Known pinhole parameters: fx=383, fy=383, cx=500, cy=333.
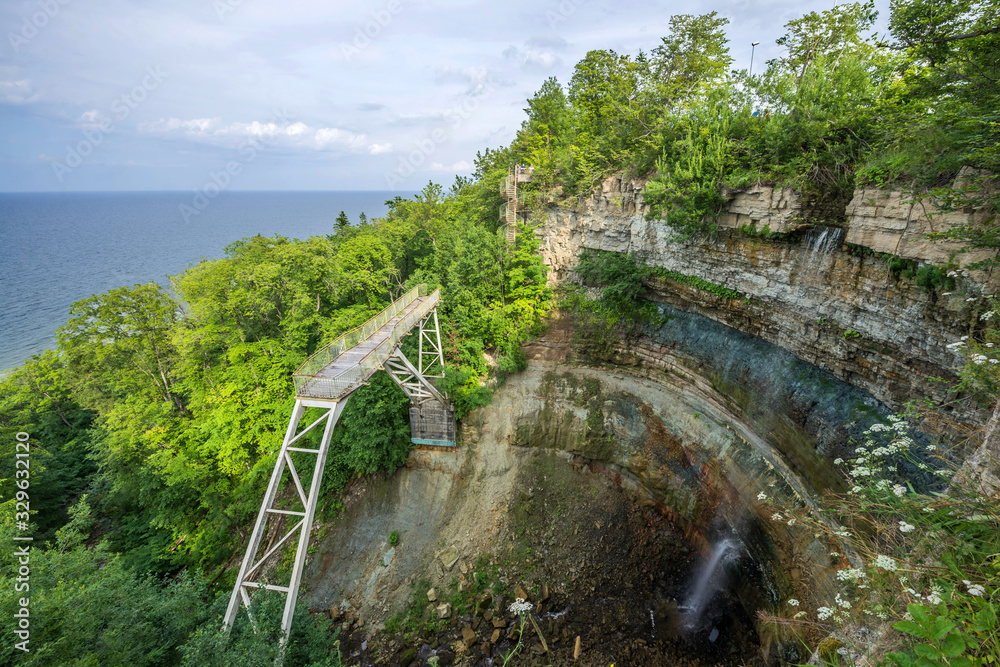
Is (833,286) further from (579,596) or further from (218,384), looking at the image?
(218,384)

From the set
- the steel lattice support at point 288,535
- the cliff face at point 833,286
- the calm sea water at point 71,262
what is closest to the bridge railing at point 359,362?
the steel lattice support at point 288,535

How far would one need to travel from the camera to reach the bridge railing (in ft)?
33.1

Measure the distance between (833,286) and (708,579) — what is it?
1025 centimetres

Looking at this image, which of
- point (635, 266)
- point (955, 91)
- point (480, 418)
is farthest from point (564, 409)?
point (955, 91)

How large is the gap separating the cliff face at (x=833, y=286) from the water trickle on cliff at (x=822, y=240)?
0.03 meters

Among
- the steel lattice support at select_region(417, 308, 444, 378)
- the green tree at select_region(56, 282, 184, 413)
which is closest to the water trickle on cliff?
the steel lattice support at select_region(417, 308, 444, 378)

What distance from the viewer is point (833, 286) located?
10766 millimetres

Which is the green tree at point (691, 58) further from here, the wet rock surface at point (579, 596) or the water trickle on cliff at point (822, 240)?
the wet rock surface at point (579, 596)

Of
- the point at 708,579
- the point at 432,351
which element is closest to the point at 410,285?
the point at 432,351

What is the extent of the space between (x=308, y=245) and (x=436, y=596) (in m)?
17.2

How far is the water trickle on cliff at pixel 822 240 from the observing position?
10633 millimetres

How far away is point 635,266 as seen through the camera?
1719 centimetres

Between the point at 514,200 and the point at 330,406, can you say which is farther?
the point at 514,200

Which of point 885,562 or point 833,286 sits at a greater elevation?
point 833,286
